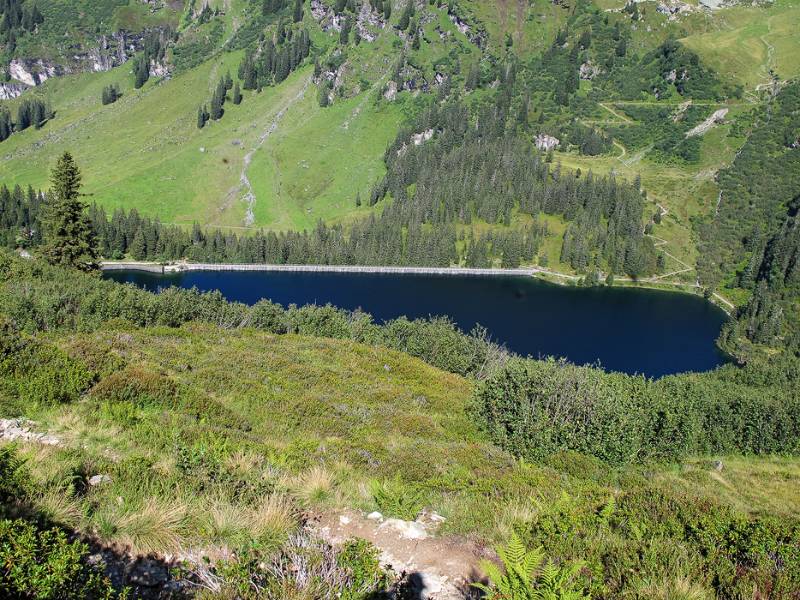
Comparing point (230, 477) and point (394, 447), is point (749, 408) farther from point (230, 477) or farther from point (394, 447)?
point (230, 477)

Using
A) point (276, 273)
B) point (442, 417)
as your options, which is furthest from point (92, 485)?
point (276, 273)

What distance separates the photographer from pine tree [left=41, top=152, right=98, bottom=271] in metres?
52.0

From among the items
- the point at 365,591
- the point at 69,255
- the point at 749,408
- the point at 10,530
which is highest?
the point at 10,530

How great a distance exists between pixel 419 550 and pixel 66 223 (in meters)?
56.6

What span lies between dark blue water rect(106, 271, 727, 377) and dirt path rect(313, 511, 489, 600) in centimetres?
11765

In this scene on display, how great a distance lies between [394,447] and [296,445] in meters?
3.77

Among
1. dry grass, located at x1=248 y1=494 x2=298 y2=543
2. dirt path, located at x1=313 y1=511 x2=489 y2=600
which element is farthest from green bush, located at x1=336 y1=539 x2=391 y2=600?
dry grass, located at x1=248 y1=494 x2=298 y2=543

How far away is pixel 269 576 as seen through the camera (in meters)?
6.45

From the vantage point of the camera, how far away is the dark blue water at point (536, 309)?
131 metres

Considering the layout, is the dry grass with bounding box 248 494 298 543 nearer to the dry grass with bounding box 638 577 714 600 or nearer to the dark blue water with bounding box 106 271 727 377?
the dry grass with bounding box 638 577 714 600

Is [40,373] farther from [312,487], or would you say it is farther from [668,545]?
[668,545]

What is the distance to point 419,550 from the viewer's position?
8.98m

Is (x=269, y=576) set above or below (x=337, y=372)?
above

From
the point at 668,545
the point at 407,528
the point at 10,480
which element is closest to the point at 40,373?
the point at 10,480
